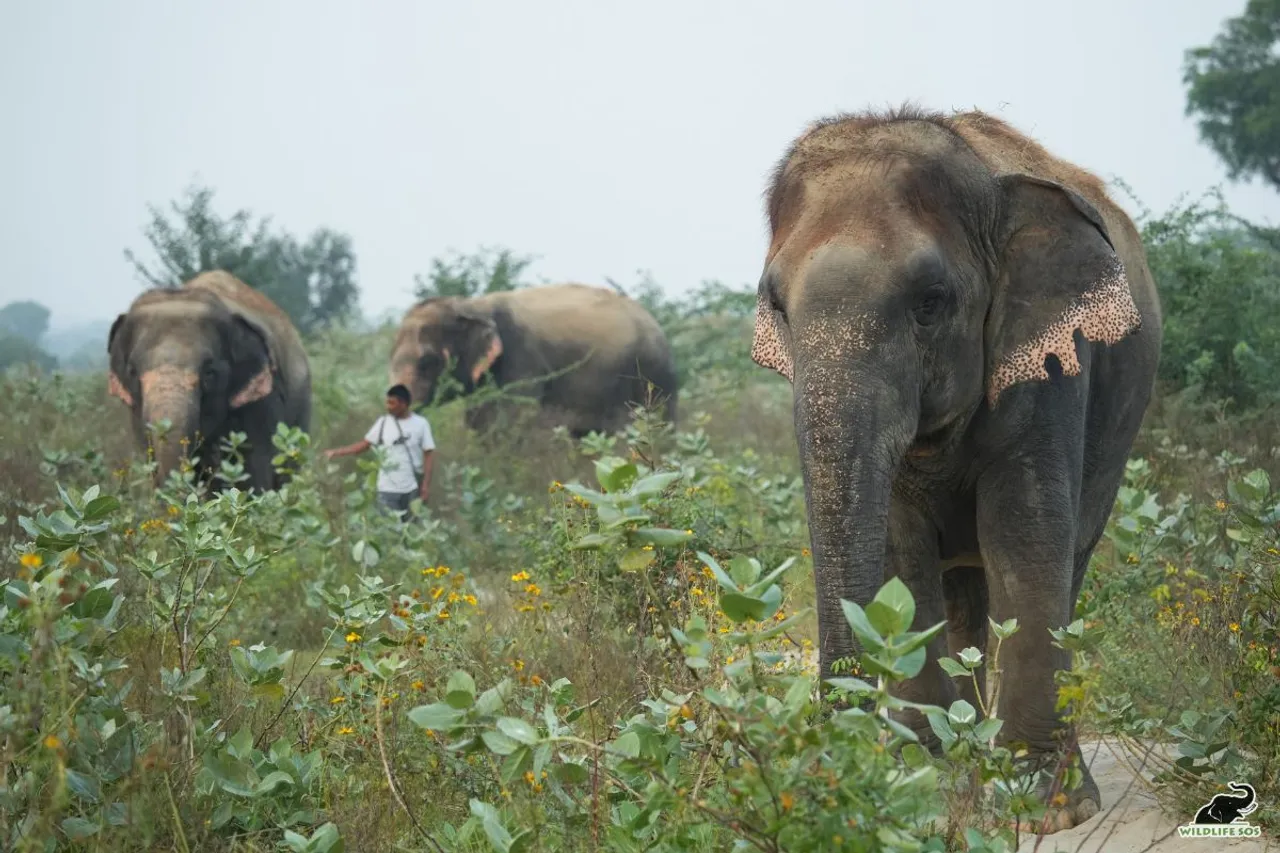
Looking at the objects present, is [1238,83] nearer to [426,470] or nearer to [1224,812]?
[426,470]

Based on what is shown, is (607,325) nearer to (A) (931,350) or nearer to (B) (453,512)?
(B) (453,512)

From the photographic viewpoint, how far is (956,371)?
17.1ft

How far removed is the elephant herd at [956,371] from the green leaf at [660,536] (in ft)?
3.97

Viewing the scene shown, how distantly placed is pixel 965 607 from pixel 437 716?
3.63 m

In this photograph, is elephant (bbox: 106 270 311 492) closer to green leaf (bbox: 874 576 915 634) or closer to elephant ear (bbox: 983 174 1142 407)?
elephant ear (bbox: 983 174 1142 407)

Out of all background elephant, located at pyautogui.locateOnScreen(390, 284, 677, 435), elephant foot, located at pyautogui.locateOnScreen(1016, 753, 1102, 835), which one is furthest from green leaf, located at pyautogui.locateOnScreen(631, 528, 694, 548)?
background elephant, located at pyautogui.locateOnScreen(390, 284, 677, 435)

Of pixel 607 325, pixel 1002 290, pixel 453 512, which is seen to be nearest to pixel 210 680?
pixel 1002 290

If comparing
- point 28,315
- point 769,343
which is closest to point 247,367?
point 769,343

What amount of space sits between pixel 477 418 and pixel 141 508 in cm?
1004

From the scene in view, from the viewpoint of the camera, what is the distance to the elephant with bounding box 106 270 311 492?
1223 cm

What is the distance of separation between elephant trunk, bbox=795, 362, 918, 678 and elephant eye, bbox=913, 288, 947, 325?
1.14 ft

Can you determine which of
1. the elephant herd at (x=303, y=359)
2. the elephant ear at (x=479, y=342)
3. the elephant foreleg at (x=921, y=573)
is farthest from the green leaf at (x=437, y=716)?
the elephant ear at (x=479, y=342)

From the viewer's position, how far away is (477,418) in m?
18.7

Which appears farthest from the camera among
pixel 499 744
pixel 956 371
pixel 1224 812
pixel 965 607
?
pixel 965 607
